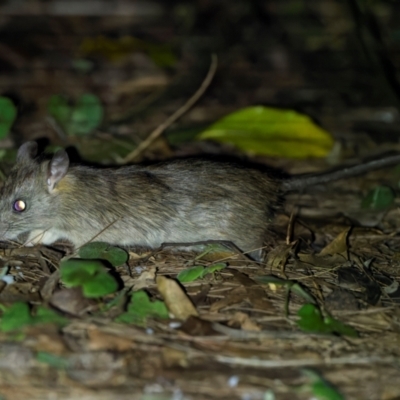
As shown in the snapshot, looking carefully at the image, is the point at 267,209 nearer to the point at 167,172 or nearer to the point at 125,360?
the point at 167,172

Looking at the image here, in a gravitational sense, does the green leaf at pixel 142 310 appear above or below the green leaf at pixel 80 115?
below

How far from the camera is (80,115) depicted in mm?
8633

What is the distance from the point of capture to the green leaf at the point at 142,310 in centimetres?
482

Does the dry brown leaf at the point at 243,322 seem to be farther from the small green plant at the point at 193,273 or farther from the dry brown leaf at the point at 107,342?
the dry brown leaf at the point at 107,342

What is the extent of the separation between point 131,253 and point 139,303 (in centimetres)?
109

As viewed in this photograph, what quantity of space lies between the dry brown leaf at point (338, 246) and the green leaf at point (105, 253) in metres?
1.96

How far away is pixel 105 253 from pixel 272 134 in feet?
10.6

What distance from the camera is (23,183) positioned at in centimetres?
600

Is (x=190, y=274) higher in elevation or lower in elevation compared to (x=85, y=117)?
lower

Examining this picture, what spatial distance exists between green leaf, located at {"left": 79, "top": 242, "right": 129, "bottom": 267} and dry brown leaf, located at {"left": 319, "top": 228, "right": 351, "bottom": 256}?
196 centimetres

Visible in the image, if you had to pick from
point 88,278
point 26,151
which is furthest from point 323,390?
point 26,151

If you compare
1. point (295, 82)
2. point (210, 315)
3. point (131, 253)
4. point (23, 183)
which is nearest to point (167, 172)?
point (131, 253)

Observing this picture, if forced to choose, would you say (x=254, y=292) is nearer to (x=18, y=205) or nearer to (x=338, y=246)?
(x=338, y=246)

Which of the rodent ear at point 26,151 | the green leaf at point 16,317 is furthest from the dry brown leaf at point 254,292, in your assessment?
the rodent ear at point 26,151
